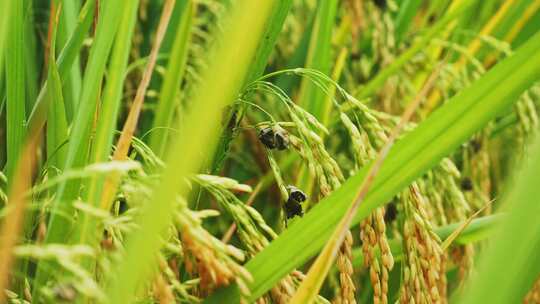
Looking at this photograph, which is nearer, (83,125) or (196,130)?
(196,130)

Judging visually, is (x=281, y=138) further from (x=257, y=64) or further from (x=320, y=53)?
(x=320, y=53)

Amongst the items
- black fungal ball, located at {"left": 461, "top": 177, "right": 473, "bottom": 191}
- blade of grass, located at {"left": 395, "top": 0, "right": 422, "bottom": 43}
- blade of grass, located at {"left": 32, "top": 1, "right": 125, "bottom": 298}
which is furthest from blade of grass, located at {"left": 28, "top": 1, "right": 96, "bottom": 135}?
blade of grass, located at {"left": 395, "top": 0, "right": 422, "bottom": 43}

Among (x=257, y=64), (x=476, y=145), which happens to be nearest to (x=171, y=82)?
(x=257, y=64)

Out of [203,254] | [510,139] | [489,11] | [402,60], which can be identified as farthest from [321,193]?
[510,139]

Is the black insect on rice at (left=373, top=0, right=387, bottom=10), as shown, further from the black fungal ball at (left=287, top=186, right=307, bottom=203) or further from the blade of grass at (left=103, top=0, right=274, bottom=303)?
the blade of grass at (left=103, top=0, right=274, bottom=303)

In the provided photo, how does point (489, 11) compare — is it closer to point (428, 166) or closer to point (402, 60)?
point (402, 60)

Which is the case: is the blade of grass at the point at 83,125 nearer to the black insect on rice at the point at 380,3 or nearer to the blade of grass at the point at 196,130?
the blade of grass at the point at 196,130
